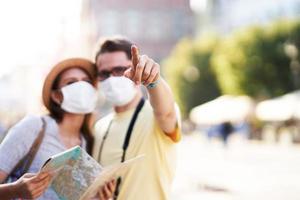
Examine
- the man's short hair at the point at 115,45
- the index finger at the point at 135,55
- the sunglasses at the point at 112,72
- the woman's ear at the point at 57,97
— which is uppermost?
the index finger at the point at 135,55

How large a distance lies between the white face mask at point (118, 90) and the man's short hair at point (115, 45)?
124mm

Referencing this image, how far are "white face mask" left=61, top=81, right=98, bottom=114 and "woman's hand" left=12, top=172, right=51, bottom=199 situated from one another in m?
0.75

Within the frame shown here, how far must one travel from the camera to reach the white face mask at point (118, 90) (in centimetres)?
365

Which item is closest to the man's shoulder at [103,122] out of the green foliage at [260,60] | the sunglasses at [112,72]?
the sunglasses at [112,72]

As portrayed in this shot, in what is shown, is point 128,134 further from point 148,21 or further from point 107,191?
point 148,21

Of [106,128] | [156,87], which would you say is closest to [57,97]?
[106,128]

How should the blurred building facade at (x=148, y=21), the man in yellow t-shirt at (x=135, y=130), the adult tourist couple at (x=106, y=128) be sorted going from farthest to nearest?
the blurred building facade at (x=148, y=21)
the man in yellow t-shirt at (x=135, y=130)
the adult tourist couple at (x=106, y=128)

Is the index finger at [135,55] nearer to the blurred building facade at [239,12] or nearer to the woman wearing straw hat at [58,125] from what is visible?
the woman wearing straw hat at [58,125]

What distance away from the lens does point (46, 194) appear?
3281mm

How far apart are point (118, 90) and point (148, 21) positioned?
7300 centimetres

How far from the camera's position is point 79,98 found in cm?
358

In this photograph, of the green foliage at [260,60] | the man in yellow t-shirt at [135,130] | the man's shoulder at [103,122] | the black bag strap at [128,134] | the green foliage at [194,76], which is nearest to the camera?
the man in yellow t-shirt at [135,130]

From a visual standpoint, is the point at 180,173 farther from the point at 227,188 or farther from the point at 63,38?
the point at 63,38

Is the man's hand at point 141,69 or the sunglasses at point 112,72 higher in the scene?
the man's hand at point 141,69
